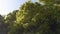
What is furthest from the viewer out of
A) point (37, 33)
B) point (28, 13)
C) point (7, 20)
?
point (7, 20)

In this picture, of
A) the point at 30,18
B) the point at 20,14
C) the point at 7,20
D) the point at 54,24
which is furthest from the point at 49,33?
the point at 7,20

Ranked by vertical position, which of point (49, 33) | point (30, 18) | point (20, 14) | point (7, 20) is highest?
point (7, 20)

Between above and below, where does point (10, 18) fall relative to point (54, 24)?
above

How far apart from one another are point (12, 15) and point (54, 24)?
580cm

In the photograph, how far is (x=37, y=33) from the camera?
13039 millimetres

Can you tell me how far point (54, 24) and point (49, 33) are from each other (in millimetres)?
720

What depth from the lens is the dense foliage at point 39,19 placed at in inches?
526

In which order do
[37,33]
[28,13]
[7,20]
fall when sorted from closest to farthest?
1. [37,33]
2. [28,13]
3. [7,20]

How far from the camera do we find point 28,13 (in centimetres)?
1400

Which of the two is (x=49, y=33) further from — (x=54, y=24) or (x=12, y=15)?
(x=12, y=15)

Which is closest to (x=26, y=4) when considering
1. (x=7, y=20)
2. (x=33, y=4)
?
(x=33, y=4)

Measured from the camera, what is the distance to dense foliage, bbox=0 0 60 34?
1335 cm

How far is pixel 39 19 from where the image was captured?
13.5m

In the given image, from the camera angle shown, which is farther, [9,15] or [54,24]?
[9,15]
